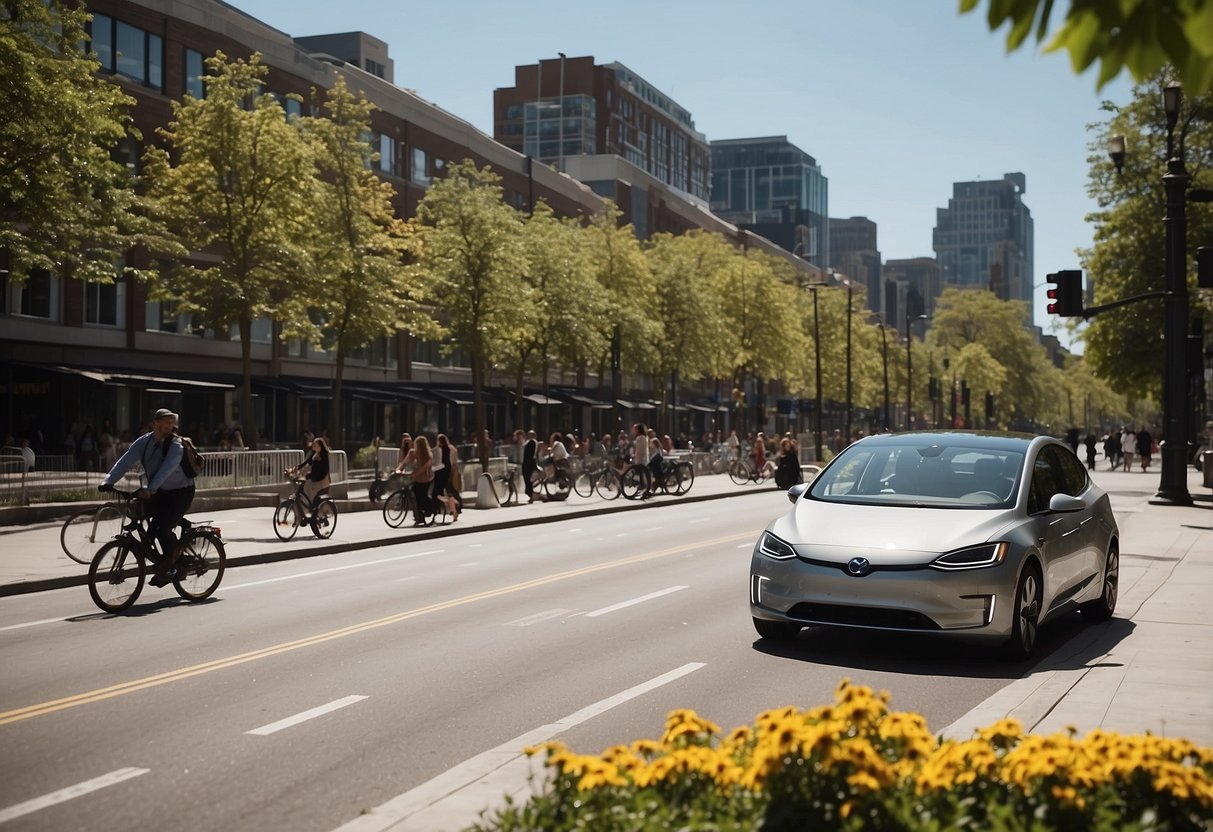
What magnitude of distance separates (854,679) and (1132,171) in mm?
42326

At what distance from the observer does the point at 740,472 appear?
1906 inches

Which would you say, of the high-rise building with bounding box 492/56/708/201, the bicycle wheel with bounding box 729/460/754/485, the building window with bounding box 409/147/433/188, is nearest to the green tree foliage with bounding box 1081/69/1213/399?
the bicycle wheel with bounding box 729/460/754/485

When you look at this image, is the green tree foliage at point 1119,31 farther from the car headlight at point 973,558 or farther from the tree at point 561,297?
the tree at point 561,297

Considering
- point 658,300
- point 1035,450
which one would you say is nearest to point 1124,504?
point 1035,450

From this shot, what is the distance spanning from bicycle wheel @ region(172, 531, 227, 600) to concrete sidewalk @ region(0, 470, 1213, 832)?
2.41 metres

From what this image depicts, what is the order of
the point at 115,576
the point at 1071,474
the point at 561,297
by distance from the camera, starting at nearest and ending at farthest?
the point at 1071,474 → the point at 115,576 → the point at 561,297

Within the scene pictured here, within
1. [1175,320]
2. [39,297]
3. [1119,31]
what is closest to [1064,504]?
[1119,31]

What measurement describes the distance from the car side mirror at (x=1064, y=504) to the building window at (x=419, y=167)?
58864 millimetres

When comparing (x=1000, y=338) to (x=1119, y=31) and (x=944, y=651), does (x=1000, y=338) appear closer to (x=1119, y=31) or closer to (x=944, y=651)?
(x=944, y=651)

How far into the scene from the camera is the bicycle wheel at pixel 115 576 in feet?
44.2

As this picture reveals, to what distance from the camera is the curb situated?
15.8 metres

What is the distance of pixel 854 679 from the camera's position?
928 centimetres

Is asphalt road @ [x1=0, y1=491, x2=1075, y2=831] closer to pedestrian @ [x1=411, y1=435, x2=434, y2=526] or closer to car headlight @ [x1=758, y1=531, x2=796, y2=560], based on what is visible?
car headlight @ [x1=758, y1=531, x2=796, y2=560]

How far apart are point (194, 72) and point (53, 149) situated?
2734cm
